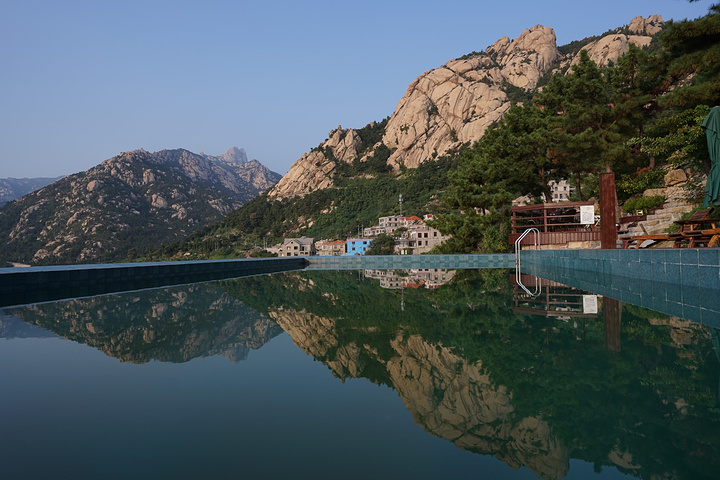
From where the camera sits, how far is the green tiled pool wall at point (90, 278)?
862 centimetres

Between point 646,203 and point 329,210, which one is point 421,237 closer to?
point 329,210

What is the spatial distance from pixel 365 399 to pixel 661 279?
6649 millimetres

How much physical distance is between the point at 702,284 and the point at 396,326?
14.4 ft

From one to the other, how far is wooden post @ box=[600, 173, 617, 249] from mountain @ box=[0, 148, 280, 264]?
2958 inches

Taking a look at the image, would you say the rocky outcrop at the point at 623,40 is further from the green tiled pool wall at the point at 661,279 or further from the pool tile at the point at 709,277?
the pool tile at the point at 709,277

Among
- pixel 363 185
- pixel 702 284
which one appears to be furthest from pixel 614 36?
pixel 702 284

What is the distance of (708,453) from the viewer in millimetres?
1834

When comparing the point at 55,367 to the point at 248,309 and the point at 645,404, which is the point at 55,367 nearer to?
the point at 248,309

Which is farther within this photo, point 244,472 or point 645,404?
point 645,404

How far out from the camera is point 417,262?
826 inches

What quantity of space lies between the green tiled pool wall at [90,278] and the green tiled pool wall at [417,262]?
7.46 m

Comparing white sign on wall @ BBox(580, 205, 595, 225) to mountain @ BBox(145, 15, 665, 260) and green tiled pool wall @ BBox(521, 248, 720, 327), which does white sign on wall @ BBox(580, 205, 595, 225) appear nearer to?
green tiled pool wall @ BBox(521, 248, 720, 327)

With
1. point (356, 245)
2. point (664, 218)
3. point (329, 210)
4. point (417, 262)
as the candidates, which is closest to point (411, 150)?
point (329, 210)

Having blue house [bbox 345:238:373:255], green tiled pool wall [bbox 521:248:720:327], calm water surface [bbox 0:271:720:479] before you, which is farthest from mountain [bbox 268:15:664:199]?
calm water surface [bbox 0:271:720:479]
